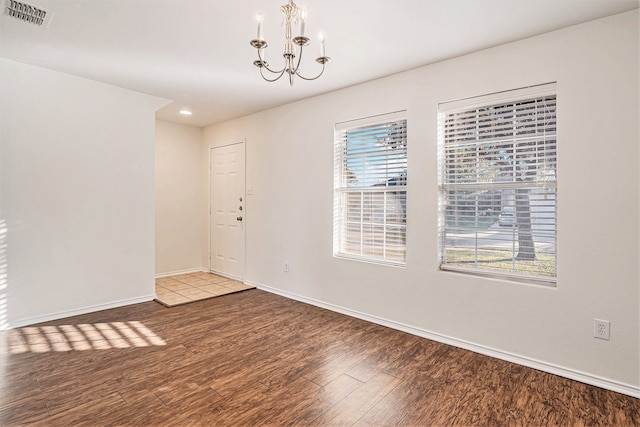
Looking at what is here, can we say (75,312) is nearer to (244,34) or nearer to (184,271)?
(184,271)

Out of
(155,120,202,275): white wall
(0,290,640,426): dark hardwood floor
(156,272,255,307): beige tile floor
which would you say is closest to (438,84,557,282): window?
(0,290,640,426): dark hardwood floor

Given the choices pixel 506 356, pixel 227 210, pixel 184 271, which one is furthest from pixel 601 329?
pixel 184 271

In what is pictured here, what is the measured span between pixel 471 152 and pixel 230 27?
6.93 ft

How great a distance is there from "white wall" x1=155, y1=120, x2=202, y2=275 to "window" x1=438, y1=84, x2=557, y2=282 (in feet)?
13.3

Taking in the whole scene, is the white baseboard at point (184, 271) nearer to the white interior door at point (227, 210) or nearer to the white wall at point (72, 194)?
the white interior door at point (227, 210)

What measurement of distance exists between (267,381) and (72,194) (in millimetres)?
2780

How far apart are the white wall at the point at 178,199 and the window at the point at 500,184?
13.3ft

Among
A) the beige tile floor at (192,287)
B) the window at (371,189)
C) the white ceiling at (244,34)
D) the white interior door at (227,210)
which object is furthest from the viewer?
the white interior door at (227,210)

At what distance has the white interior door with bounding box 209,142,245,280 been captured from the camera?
194 inches

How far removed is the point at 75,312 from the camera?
11.3ft

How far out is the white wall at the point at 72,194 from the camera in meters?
3.08

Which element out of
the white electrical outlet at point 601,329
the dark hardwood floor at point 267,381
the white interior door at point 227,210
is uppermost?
the white interior door at point 227,210

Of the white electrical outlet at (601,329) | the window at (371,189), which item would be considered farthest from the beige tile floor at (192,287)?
the white electrical outlet at (601,329)

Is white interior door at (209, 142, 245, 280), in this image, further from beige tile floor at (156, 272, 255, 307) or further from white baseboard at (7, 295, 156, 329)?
white baseboard at (7, 295, 156, 329)
